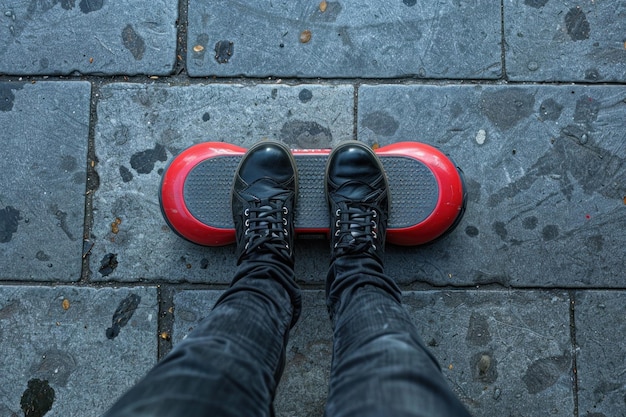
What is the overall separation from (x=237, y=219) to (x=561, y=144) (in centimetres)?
116

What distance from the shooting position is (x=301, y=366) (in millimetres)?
1690

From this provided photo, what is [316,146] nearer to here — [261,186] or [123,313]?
[261,186]

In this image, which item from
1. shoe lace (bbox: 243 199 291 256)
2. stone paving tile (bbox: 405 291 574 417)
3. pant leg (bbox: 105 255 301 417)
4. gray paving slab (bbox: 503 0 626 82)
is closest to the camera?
pant leg (bbox: 105 255 301 417)

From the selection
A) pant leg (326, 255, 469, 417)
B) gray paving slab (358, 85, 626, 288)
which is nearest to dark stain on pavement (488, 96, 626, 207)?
gray paving slab (358, 85, 626, 288)

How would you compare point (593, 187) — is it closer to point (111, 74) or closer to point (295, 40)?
point (295, 40)

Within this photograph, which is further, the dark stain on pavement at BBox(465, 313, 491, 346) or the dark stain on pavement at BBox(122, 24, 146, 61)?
the dark stain on pavement at BBox(122, 24, 146, 61)

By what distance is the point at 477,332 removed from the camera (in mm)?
1698

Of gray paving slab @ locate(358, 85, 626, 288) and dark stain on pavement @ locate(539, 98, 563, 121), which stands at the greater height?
dark stain on pavement @ locate(539, 98, 563, 121)

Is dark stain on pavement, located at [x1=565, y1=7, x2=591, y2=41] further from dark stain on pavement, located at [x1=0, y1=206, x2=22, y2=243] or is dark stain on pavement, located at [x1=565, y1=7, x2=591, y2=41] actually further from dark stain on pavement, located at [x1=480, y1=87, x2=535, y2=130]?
dark stain on pavement, located at [x1=0, y1=206, x2=22, y2=243]

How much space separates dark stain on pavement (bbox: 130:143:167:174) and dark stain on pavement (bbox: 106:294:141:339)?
1.46 ft

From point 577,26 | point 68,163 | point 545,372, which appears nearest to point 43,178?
point 68,163

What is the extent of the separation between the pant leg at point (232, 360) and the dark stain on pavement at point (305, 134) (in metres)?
0.49

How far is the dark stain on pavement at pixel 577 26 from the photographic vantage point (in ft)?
5.88

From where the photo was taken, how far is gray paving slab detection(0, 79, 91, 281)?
176 cm
